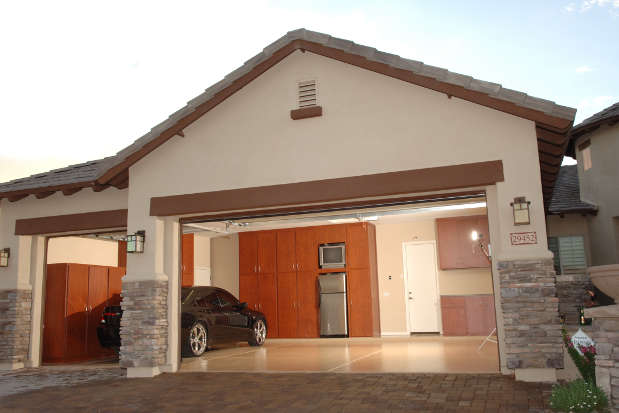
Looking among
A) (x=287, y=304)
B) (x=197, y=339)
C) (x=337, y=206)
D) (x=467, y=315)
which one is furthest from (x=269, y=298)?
(x=337, y=206)

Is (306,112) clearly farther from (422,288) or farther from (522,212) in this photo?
(422,288)

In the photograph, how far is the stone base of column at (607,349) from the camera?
5027 mm

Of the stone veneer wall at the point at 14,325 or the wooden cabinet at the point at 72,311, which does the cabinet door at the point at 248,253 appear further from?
the stone veneer wall at the point at 14,325

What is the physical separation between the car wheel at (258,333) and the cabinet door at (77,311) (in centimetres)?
367

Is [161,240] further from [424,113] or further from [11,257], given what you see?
[424,113]

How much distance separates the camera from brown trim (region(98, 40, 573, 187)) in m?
7.05

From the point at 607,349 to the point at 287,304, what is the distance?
10.4 m

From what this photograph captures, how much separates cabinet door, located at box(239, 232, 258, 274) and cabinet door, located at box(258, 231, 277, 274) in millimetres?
123

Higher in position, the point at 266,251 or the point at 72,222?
the point at 72,222

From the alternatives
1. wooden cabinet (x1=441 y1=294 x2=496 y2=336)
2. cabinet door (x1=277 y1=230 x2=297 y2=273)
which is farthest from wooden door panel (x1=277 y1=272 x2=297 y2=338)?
wooden cabinet (x1=441 y1=294 x2=496 y2=336)

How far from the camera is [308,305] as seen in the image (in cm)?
1467

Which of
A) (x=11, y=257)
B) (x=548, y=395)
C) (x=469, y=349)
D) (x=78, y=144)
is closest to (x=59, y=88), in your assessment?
(x=78, y=144)

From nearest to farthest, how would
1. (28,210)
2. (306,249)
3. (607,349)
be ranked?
(607,349)
(28,210)
(306,249)

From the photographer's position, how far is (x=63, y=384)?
8008 mm
